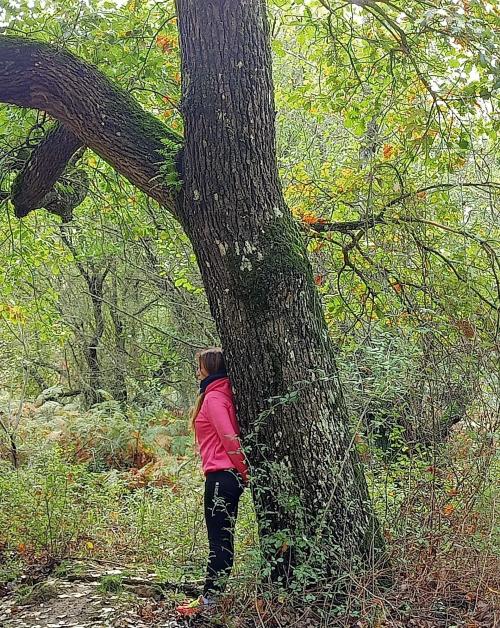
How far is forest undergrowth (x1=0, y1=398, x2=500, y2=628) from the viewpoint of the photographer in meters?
4.12

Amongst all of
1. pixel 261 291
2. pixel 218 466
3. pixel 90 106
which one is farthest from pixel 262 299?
pixel 90 106

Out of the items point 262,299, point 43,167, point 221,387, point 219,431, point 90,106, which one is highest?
point 43,167

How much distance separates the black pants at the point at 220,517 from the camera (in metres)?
4.64

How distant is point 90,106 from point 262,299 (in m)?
1.91

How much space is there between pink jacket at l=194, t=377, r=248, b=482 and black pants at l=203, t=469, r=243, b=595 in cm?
7

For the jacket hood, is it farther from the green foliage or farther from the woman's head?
the green foliage

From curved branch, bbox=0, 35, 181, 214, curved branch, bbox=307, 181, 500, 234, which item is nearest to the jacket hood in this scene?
curved branch, bbox=0, 35, 181, 214

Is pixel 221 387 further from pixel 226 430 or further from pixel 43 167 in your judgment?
pixel 43 167

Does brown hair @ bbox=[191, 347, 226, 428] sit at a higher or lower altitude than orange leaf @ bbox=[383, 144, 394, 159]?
lower

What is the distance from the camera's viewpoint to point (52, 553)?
20.1ft

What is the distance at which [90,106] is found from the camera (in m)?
4.91

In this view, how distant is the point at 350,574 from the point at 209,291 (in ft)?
6.42

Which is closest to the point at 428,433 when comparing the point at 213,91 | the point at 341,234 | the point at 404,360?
the point at 404,360

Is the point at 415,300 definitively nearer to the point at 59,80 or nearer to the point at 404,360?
the point at 404,360
